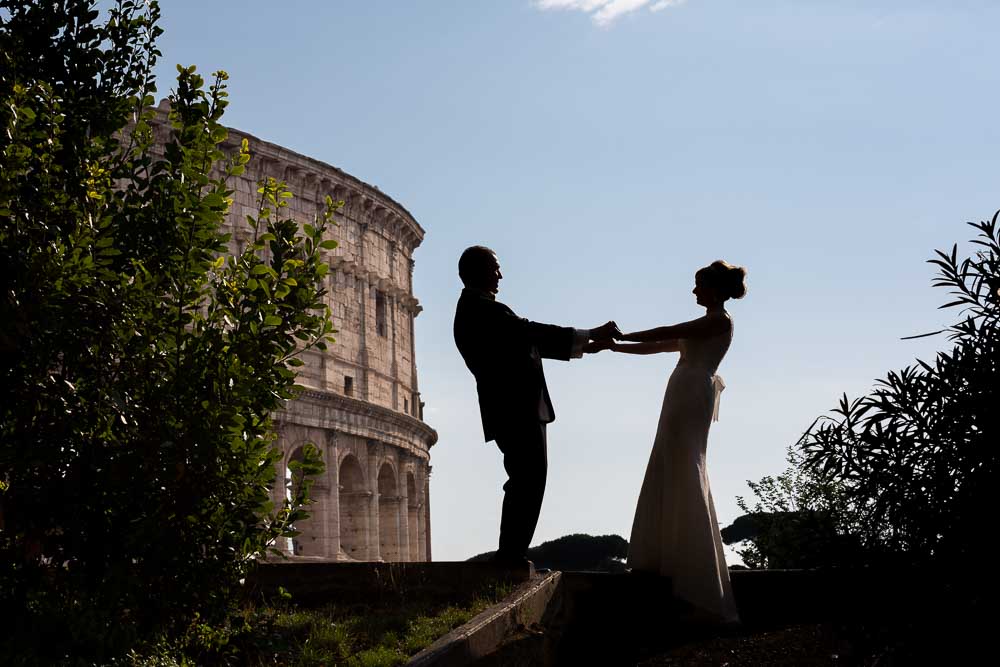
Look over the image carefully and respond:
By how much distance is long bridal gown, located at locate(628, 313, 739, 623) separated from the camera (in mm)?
8297

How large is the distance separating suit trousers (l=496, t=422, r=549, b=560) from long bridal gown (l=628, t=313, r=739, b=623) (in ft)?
2.91

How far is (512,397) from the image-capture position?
8.16 meters

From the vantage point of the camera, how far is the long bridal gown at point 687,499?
27.2 ft

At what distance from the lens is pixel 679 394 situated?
868cm

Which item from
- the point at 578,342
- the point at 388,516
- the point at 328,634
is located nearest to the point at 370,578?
the point at 328,634

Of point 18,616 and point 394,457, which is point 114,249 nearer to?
point 18,616

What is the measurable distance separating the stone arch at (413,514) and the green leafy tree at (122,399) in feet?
169

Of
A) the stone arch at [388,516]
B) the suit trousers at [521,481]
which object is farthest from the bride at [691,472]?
the stone arch at [388,516]

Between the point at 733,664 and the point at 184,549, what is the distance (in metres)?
3.36

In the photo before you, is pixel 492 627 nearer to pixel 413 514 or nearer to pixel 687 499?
pixel 687 499

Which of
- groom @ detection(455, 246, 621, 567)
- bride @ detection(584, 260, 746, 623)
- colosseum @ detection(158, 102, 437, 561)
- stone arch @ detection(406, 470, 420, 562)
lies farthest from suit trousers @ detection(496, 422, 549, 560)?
stone arch @ detection(406, 470, 420, 562)

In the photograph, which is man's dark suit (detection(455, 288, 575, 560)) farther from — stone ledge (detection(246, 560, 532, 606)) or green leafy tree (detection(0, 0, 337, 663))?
green leafy tree (detection(0, 0, 337, 663))

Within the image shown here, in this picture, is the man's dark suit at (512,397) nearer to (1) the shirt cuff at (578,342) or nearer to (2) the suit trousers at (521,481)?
(2) the suit trousers at (521,481)

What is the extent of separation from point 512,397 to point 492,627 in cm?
158
